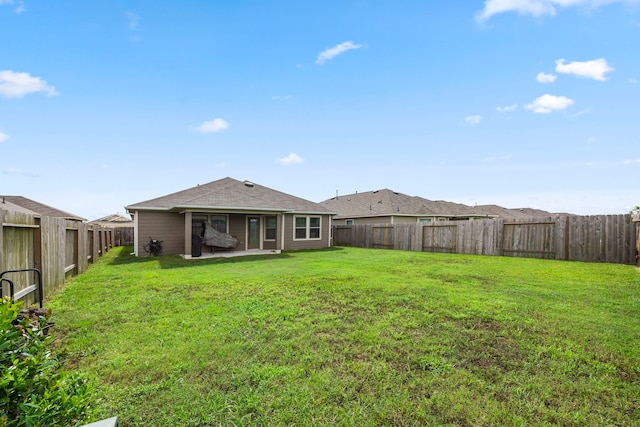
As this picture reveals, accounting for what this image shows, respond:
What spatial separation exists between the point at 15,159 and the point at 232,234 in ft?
29.3

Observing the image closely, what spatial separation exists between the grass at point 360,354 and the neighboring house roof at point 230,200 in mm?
7166

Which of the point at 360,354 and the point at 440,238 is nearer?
the point at 360,354

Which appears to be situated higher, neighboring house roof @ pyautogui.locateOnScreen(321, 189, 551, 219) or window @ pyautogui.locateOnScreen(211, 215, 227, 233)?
neighboring house roof @ pyautogui.locateOnScreen(321, 189, 551, 219)

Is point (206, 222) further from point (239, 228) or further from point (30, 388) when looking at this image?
point (30, 388)

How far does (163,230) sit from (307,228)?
7664 millimetres

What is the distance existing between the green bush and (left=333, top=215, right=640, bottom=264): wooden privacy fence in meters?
12.7

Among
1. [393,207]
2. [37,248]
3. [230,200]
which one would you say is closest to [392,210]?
[393,207]

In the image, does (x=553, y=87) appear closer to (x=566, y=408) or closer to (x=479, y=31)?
(x=479, y=31)

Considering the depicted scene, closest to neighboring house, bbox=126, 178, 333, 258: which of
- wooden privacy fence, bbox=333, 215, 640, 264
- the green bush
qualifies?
wooden privacy fence, bbox=333, 215, 640, 264

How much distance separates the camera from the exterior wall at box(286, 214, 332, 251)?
16.9m

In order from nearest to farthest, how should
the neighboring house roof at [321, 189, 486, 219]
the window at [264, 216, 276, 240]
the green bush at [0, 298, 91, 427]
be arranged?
the green bush at [0, 298, 91, 427]
the window at [264, 216, 276, 240]
the neighboring house roof at [321, 189, 486, 219]

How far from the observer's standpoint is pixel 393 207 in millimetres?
22641

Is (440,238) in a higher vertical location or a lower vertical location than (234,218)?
lower

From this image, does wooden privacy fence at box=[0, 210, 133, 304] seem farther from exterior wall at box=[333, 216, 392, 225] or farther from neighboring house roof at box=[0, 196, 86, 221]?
exterior wall at box=[333, 216, 392, 225]
